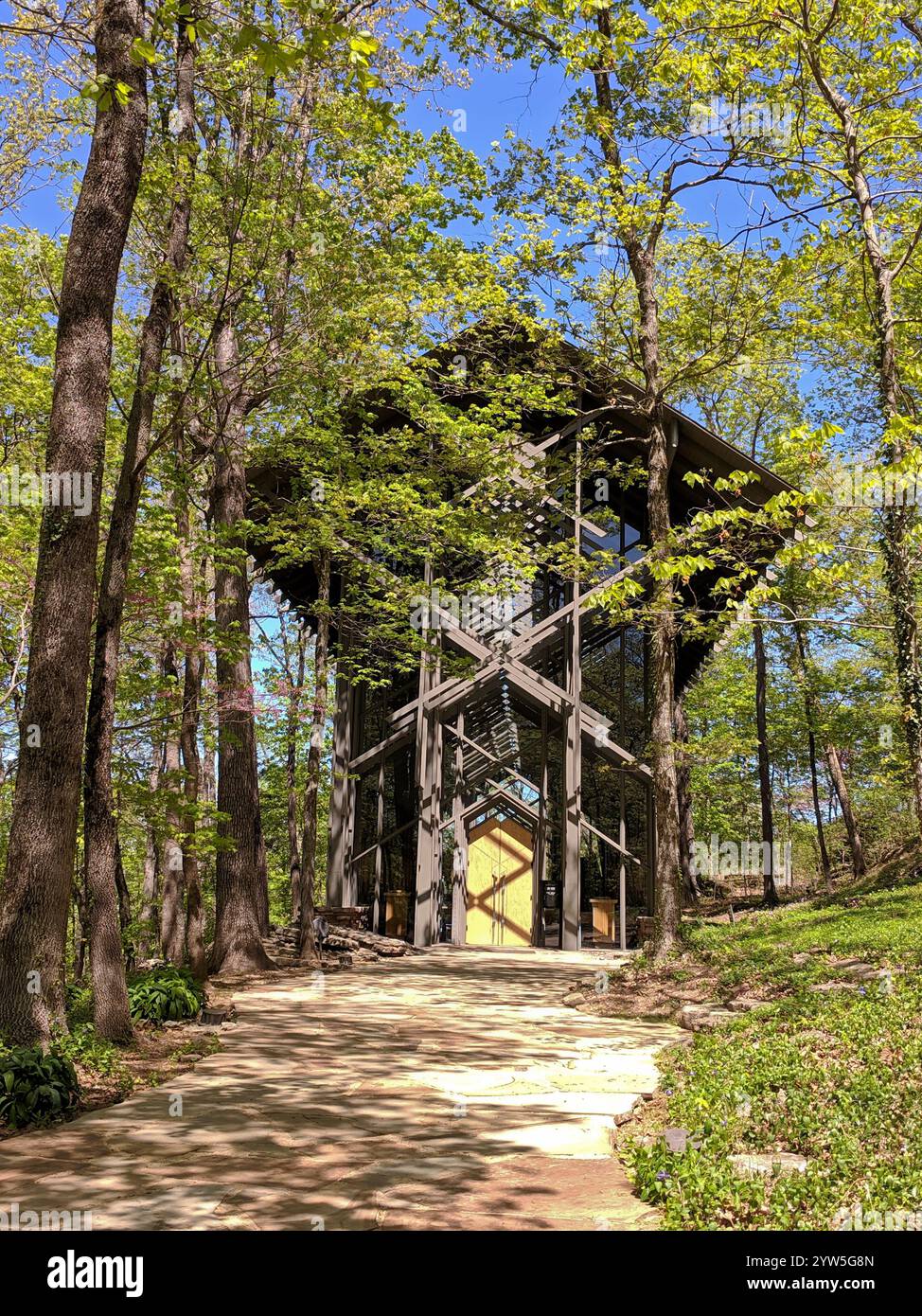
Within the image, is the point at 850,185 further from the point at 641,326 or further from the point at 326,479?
the point at 326,479

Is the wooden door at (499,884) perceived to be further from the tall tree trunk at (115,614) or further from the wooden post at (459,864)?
the tall tree trunk at (115,614)

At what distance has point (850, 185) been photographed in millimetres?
10484

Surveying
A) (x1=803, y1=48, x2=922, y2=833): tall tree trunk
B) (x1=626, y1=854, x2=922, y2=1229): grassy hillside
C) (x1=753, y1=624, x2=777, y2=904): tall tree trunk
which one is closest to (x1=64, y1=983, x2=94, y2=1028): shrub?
(x1=626, y1=854, x2=922, y2=1229): grassy hillside

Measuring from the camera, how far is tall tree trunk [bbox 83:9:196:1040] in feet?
23.9

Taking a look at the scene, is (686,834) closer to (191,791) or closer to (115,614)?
(191,791)

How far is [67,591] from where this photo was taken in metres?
6.57

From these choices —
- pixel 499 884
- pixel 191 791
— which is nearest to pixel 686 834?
pixel 499 884

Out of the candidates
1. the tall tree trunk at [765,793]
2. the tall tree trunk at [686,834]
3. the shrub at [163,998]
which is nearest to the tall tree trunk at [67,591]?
the shrub at [163,998]

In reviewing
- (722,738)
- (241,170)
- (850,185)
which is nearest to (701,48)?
(850,185)

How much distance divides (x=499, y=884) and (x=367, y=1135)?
631 inches

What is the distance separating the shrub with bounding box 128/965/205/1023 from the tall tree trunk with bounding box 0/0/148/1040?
112 centimetres

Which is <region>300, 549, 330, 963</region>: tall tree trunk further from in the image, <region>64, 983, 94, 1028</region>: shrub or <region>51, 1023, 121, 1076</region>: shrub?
<region>51, 1023, 121, 1076</region>: shrub

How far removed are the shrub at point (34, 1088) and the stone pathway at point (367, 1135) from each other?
0.17 metres
